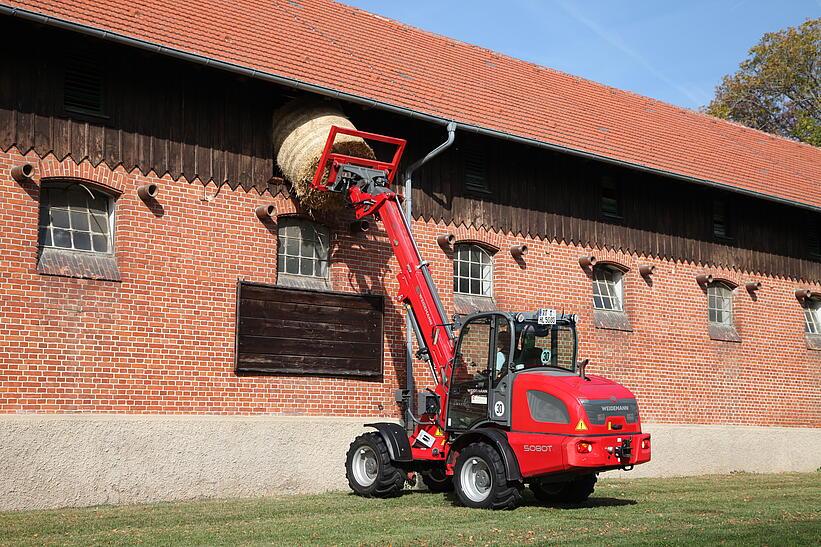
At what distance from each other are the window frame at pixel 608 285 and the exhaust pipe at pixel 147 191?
8.63m

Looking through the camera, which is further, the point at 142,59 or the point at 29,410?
the point at 142,59

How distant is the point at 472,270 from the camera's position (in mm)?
17156

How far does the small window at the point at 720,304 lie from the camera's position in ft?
67.7

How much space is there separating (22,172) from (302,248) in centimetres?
418

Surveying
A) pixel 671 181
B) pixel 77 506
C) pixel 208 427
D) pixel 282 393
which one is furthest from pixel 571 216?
pixel 77 506

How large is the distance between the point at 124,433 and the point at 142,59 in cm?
489

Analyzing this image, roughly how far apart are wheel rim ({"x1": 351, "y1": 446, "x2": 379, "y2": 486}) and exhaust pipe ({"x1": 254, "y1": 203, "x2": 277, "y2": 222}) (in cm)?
362

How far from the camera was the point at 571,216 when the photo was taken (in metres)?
18.3

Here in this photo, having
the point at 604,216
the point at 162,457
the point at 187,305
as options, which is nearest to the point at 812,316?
the point at 604,216

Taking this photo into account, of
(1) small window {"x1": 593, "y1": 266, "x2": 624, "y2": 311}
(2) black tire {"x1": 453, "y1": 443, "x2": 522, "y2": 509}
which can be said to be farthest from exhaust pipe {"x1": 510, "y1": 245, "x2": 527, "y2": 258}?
(2) black tire {"x1": 453, "y1": 443, "x2": 522, "y2": 509}

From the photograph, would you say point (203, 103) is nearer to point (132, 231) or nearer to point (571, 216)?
point (132, 231)

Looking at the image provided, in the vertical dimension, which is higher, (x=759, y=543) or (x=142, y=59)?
(x=142, y=59)

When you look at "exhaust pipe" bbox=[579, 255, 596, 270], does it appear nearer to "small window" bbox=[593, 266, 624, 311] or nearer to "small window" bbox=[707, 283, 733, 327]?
"small window" bbox=[593, 266, 624, 311]

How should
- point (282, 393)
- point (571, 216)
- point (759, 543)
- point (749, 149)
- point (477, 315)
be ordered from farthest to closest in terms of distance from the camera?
point (749, 149) → point (571, 216) → point (282, 393) → point (477, 315) → point (759, 543)
